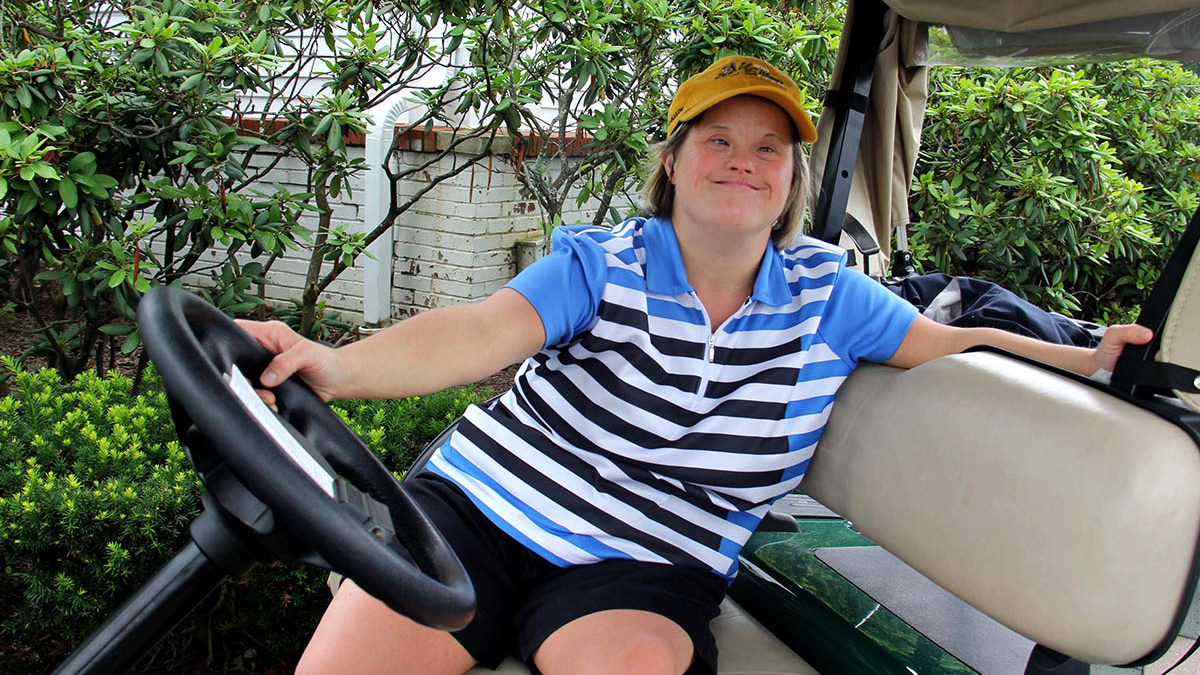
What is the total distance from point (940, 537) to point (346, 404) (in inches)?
79.4

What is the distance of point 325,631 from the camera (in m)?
1.57

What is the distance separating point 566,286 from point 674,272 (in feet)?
0.76

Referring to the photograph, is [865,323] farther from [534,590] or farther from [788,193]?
[534,590]

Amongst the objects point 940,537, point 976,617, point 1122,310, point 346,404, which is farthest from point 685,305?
point 1122,310

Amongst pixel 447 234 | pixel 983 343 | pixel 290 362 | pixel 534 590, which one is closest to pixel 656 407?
pixel 534 590

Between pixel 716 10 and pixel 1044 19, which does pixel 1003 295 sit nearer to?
pixel 1044 19

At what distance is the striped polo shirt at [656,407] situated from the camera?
5.88ft

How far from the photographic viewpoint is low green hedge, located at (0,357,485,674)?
221cm

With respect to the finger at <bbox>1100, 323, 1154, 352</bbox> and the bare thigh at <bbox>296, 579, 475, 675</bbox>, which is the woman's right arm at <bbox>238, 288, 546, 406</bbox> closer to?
the bare thigh at <bbox>296, 579, 475, 675</bbox>

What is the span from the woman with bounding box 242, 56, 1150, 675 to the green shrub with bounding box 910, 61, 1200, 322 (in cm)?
283

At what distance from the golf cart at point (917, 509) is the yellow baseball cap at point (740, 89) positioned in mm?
417

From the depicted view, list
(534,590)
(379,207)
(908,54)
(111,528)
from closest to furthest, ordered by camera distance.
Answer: (534,590)
(111,528)
(908,54)
(379,207)

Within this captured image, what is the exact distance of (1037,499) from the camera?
4.41 ft

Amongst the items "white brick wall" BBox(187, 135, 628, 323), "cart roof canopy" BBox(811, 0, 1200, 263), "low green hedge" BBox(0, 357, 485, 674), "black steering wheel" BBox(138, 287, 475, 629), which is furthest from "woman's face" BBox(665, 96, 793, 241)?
"white brick wall" BBox(187, 135, 628, 323)
